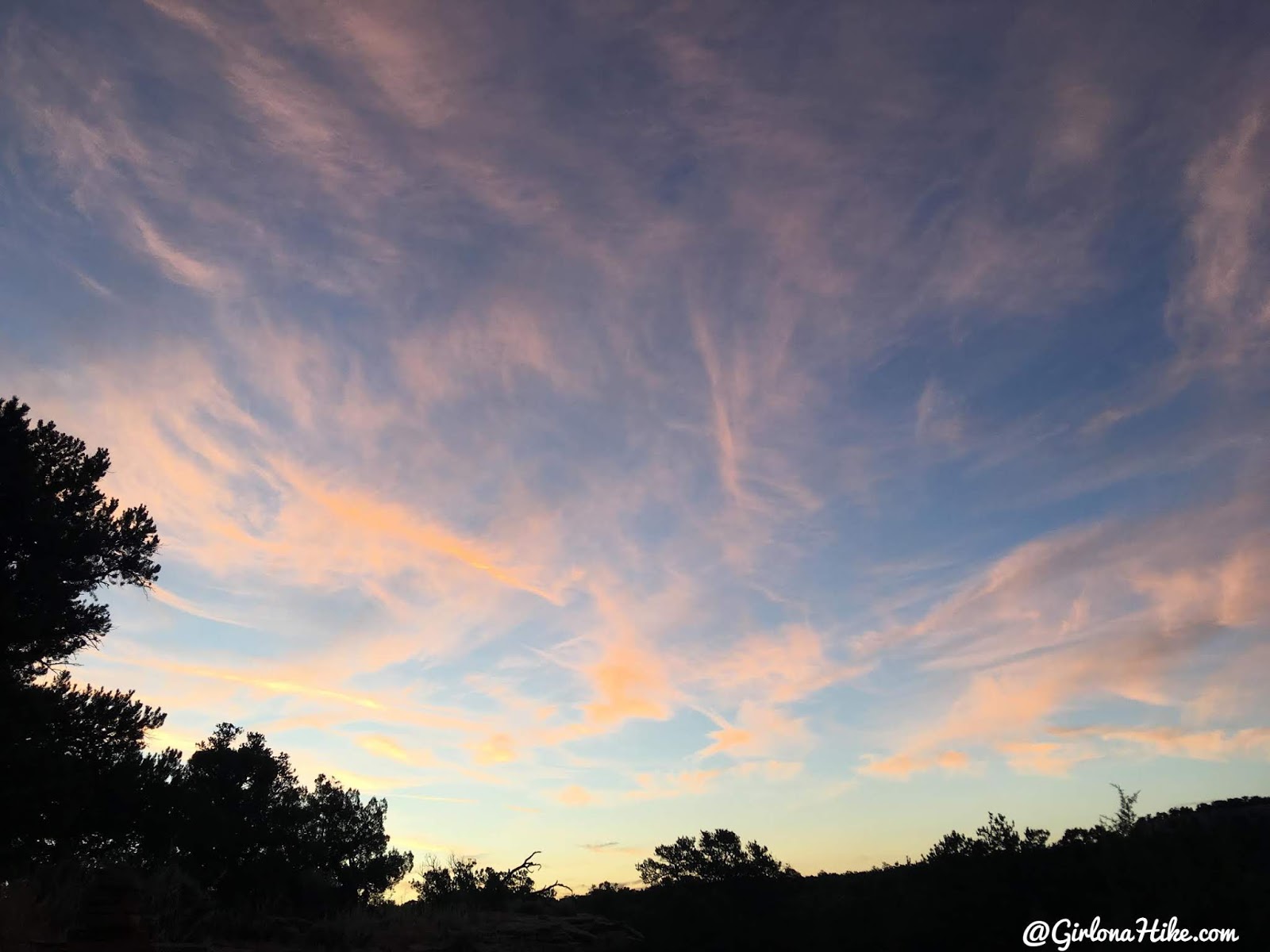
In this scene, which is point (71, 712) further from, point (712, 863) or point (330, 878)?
point (712, 863)

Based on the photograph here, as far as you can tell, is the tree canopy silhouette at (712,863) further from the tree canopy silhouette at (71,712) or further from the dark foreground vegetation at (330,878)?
the tree canopy silhouette at (71,712)

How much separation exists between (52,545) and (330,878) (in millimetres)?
16641

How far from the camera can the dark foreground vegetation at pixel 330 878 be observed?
13297 mm

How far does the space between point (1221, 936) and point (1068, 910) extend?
103 inches

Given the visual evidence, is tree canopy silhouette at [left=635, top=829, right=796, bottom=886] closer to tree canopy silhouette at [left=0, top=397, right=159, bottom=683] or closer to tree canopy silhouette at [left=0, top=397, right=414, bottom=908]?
tree canopy silhouette at [left=0, top=397, right=414, bottom=908]

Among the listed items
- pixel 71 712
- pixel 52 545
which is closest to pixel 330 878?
pixel 71 712

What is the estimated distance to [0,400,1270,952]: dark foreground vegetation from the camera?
43.6 feet

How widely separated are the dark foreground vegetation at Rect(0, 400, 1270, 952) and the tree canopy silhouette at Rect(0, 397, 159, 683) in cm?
6

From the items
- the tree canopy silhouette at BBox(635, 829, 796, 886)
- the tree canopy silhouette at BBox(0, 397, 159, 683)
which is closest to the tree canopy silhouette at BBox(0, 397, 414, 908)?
the tree canopy silhouette at BBox(0, 397, 159, 683)

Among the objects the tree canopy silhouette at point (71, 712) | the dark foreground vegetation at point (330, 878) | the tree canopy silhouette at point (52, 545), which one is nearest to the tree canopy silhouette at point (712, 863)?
the dark foreground vegetation at point (330, 878)

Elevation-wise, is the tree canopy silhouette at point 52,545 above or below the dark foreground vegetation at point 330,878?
above

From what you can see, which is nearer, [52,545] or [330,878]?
[52,545]

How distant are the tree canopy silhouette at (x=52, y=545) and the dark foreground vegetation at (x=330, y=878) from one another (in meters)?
0.06

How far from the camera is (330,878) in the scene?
29.4 m
